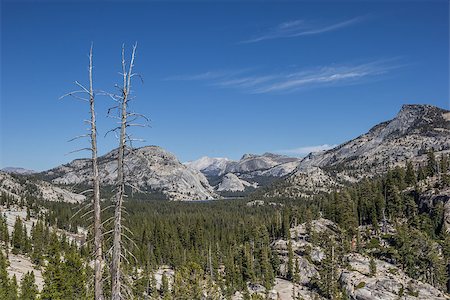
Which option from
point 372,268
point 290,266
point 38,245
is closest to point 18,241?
point 38,245

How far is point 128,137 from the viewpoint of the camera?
20719mm

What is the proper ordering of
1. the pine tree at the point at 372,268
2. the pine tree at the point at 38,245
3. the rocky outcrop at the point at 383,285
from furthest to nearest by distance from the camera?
1. the pine tree at the point at 38,245
2. the pine tree at the point at 372,268
3. the rocky outcrop at the point at 383,285

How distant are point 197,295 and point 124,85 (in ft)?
229

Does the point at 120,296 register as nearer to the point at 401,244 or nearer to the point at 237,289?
the point at 237,289

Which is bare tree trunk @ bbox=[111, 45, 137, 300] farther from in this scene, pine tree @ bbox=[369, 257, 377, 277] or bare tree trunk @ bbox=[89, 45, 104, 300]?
pine tree @ bbox=[369, 257, 377, 277]

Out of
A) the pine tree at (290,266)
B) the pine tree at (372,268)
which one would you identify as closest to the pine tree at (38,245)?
the pine tree at (290,266)

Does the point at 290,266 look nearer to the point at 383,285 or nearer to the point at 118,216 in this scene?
the point at 383,285

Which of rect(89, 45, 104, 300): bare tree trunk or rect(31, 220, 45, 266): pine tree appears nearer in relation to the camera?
rect(89, 45, 104, 300): bare tree trunk

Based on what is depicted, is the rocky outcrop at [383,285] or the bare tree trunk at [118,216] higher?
the bare tree trunk at [118,216]

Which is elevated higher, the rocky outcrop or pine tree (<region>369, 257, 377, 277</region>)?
pine tree (<region>369, 257, 377, 277</region>)

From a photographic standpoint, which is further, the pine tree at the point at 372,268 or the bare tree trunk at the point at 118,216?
the pine tree at the point at 372,268

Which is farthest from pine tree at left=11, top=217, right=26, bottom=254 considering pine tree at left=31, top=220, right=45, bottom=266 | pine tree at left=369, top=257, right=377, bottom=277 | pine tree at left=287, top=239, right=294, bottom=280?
pine tree at left=369, top=257, right=377, bottom=277

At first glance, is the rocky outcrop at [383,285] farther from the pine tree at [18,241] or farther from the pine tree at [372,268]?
the pine tree at [18,241]

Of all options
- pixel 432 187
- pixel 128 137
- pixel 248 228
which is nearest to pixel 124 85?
pixel 128 137
